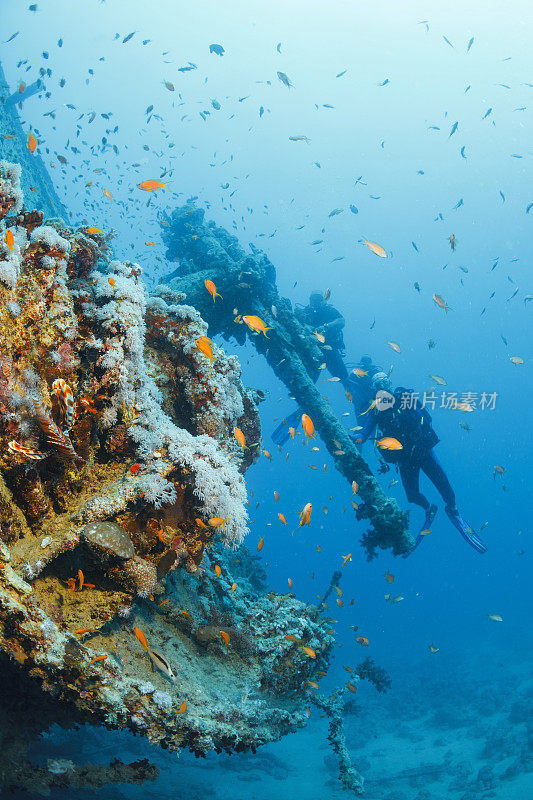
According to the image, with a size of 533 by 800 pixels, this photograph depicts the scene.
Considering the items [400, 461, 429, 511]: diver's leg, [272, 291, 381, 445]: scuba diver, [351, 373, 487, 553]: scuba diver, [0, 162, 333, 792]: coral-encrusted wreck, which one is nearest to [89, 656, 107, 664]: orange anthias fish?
[0, 162, 333, 792]: coral-encrusted wreck

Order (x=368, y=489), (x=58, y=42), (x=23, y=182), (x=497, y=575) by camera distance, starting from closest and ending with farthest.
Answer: (x=368, y=489) < (x=23, y=182) < (x=58, y=42) < (x=497, y=575)

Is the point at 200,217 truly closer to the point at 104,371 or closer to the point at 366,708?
the point at 104,371

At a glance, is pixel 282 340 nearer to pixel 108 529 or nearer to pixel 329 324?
pixel 329 324

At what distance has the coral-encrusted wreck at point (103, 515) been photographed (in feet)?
8.59

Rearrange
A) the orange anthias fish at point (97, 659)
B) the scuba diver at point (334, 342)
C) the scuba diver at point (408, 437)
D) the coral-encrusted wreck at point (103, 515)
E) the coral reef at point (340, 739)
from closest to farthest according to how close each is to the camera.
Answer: the orange anthias fish at point (97, 659) → the coral-encrusted wreck at point (103, 515) → the coral reef at point (340, 739) → the scuba diver at point (408, 437) → the scuba diver at point (334, 342)

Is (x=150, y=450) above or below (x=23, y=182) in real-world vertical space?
below

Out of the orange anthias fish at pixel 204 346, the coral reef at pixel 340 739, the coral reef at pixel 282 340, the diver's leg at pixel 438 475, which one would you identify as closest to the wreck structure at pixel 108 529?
the orange anthias fish at pixel 204 346

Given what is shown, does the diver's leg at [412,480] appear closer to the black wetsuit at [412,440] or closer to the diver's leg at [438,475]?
the black wetsuit at [412,440]

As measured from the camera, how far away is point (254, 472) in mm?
131250

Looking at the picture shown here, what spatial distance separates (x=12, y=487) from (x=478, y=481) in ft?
441

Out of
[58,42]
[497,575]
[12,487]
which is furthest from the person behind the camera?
[497,575]

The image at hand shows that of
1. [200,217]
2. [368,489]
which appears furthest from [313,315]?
[368,489]

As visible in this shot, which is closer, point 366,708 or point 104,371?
point 104,371

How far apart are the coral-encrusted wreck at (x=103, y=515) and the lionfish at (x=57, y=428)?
0.04ft
